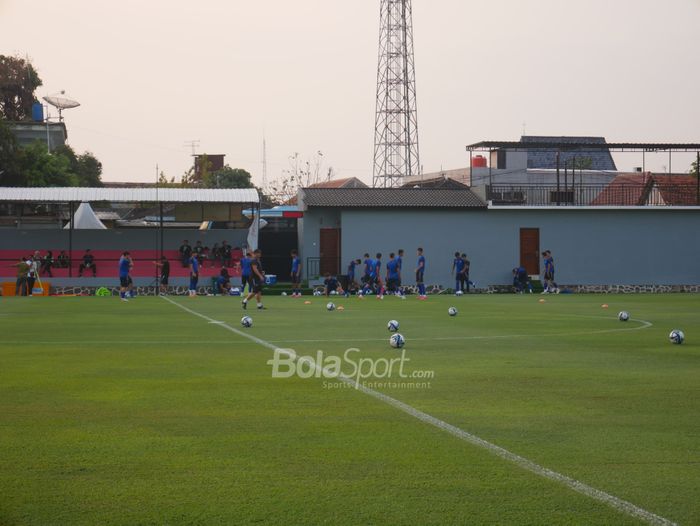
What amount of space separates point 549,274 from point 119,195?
23.6m

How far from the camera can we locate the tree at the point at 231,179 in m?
106

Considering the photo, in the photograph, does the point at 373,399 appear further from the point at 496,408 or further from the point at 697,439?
the point at 697,439

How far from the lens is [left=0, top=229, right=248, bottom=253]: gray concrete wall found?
56719 millimetres

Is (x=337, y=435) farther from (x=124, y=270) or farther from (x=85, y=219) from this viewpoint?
(x=85, y=219)

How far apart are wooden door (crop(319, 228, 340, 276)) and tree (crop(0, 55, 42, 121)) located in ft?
111

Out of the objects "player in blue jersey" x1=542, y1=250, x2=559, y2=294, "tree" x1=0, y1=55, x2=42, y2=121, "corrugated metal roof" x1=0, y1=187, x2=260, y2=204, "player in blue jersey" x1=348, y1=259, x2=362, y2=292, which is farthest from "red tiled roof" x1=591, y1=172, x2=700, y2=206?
"tree" x1=0, y1=55, x2=42, y2=121

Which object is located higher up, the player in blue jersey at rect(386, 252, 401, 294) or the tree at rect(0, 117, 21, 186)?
the tree at rect(0, 117, 21, 186)

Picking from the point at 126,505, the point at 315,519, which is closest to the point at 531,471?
the point at 315,519

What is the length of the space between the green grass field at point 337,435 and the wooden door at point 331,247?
1475 inches

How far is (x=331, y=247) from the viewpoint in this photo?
56188 millimetres

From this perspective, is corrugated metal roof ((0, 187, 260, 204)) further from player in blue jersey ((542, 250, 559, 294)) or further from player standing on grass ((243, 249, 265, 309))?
player standing on grass ((243, 249, 265, 309))

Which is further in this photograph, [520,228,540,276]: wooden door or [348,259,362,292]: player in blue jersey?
[520,228,540,276]: wooden door

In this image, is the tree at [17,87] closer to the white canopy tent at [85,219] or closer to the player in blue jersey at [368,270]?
the white canopy tent at [85,219]

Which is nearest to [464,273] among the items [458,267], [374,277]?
[458,267]
